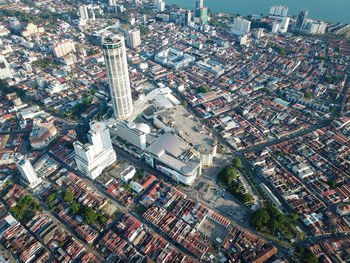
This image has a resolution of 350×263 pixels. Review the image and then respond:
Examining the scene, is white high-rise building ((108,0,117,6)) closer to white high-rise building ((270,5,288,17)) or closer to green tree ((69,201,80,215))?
white high-rise building ((270,5,288,17))

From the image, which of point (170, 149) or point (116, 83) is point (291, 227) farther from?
point (116, 83)

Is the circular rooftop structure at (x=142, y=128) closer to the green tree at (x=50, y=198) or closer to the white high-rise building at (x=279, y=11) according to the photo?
the green tree at (x=50, y=198)

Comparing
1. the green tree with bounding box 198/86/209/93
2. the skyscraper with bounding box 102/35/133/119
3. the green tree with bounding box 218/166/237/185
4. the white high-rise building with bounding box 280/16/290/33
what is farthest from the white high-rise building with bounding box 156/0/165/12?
the green tree with bounding box 218/166/237/185

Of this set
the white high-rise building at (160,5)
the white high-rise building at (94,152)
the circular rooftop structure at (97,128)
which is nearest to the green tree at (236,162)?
the white high-rise building at (94,152)

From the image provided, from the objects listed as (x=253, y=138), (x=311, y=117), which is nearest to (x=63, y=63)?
(x=253, y=138)

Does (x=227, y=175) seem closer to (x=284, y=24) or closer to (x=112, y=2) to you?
(x=284, y=24)

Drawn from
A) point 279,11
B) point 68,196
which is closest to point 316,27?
point 279,11
